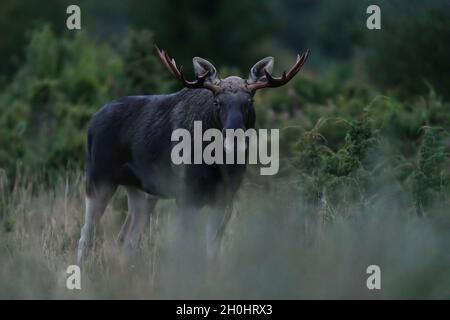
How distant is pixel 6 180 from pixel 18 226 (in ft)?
6.63

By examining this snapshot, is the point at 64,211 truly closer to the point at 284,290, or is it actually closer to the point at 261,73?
the point at 261,73

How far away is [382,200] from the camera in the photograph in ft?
33.0

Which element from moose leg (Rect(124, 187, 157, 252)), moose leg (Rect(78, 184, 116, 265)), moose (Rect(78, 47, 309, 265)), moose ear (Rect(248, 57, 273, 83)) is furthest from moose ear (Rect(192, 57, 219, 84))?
moose leg (Rect(124, 187, 157, 252))

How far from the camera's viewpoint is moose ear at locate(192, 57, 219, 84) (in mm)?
10172

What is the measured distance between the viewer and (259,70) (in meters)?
10.4

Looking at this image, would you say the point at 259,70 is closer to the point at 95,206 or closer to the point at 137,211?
the point at 137,211

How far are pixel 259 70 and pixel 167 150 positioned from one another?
1249 millimetres

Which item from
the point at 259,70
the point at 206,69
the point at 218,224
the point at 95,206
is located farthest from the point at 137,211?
the point at 259,70

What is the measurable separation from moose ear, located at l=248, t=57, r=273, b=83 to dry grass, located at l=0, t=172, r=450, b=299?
1207mm

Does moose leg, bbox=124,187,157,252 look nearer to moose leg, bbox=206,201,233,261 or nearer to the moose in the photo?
the moose

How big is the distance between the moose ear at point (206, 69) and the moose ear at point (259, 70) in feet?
1.17

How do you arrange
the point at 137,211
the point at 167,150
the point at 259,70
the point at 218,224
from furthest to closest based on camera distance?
the point at 137,211, the point at 167,150, the point at 259,70, the point at 218,224

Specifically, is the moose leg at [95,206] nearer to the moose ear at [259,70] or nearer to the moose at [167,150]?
the moose at [167,150]

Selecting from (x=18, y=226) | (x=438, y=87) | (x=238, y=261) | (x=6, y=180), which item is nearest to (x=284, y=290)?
(x=238, y=261)
